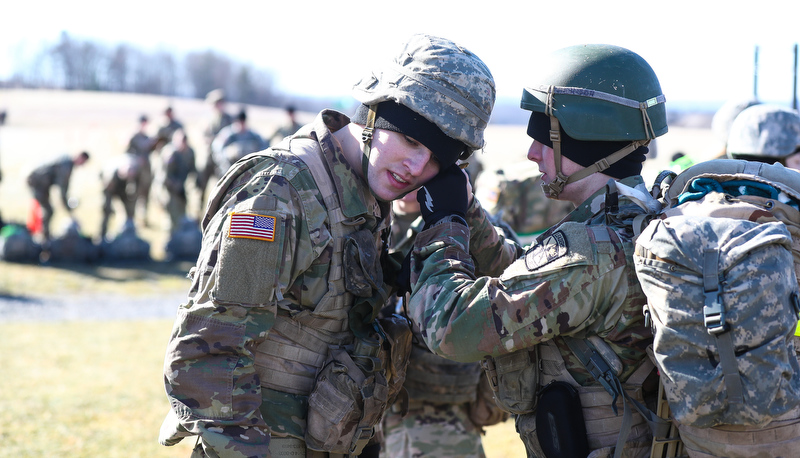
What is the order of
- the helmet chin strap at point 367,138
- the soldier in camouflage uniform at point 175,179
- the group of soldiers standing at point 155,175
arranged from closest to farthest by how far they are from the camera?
the helmet chin strap at point 367,138, the group of soldiers standing at point 155,175, the soldier in camouflage uniform at point 175,179

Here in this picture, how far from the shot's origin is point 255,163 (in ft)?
9.18

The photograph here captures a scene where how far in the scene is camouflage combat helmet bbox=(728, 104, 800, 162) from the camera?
4.98m

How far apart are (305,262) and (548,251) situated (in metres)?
0.90

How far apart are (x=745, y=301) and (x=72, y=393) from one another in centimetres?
734

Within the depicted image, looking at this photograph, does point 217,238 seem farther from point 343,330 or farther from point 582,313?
point 582,313


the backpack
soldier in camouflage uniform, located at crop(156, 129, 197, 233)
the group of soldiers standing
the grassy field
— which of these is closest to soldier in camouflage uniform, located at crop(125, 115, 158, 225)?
the group of soldiers standing

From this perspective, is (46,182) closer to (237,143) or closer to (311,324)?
(237,143)

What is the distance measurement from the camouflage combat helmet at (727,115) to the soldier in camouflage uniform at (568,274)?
3620 mm

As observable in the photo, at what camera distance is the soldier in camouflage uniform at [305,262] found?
8.52 feet

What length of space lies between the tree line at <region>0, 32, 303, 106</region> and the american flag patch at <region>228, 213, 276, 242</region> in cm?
6479

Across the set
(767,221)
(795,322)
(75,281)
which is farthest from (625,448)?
(75,281)

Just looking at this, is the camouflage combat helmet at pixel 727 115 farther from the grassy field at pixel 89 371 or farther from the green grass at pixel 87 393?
the green grass at pixel 87 393

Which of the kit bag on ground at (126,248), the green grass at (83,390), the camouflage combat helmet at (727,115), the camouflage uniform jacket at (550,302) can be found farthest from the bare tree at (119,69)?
the camouflage uniform jacket at (550,302)

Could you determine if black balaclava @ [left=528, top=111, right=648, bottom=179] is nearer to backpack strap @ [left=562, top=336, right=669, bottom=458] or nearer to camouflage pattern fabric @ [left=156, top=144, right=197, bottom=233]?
backpack strap @ [left=562, top=336, right=669, bottom=458]
